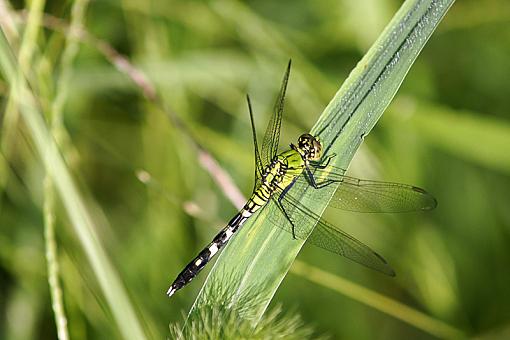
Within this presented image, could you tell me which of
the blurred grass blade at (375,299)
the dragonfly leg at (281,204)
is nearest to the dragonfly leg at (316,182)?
the dragonfly leg at (281,204)

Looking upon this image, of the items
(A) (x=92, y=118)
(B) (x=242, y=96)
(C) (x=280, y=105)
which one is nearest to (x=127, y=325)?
(C) (x=280, y=105)

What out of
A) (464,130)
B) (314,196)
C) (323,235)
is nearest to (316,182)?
(314,196)

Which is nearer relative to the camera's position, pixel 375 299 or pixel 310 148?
pixel 310 148

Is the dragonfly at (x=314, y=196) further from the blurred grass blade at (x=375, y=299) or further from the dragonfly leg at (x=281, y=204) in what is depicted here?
the blurred grass blade at (x=375, y=299)

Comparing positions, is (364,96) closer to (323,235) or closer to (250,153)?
(323,235)

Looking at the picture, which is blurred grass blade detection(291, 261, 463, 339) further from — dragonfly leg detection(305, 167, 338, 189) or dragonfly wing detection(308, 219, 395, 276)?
dragonfly leg detection(305, 167, 338, 189)

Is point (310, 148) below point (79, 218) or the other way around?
the other way around

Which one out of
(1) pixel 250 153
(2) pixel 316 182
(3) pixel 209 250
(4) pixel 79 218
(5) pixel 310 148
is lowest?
(4) pixel 79 218
